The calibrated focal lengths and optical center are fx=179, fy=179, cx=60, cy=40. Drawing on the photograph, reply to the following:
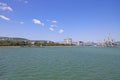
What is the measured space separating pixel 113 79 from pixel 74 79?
Answer: 15.2 ft

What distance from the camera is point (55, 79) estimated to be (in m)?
20.0

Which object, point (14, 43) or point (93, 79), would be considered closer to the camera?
point (93, 79)

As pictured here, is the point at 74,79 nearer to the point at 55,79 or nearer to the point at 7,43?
the point at 55,79

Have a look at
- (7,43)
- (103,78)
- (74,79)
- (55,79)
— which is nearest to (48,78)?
(55,79)

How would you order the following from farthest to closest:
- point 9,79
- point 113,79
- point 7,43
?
point 7,43 → point 113,79 → point 9,79

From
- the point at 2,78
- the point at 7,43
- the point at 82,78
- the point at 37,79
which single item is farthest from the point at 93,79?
the point at 7,43

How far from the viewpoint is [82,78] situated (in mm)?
20969

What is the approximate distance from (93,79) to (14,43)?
15329 centimetres

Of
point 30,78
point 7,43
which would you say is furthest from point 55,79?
point 7,43

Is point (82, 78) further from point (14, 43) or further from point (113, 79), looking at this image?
point (14, 43)

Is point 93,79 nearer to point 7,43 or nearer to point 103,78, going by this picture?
point 103,78

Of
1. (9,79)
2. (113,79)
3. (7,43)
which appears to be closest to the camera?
(9,79)

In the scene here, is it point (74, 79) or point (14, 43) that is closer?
point (74, 79)

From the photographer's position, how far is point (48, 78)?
20578 mm
